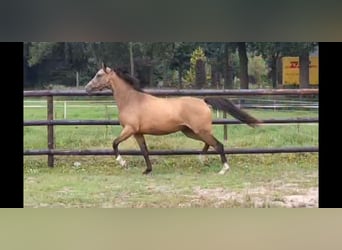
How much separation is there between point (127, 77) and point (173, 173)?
0.73m

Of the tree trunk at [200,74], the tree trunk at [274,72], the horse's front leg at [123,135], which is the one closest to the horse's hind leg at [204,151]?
the tree trunk at [200,74]

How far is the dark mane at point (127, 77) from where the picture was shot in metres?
5.64

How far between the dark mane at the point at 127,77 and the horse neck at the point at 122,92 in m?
0.02

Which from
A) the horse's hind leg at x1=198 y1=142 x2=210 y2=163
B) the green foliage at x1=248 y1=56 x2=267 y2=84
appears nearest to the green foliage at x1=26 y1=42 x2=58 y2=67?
the horse's hind leg at x1=198 y1=142 x2=210 y2=163

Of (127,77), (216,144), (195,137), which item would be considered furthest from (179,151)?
(127,77)

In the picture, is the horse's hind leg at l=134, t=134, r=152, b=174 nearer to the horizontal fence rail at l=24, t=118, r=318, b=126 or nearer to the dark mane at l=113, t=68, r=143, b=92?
the horizontal fence rail at l=24, t=118, r=318, b=126

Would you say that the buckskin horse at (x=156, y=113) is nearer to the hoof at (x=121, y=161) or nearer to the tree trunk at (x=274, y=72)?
the hoof at (x=121, y=161)

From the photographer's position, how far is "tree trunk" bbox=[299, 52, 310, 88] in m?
5.56

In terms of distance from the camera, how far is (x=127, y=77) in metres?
5.65

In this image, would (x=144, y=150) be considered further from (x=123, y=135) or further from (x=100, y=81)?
(x=100, y=81)

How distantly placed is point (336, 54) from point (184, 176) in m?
1.32

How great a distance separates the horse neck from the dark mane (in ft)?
0.08
